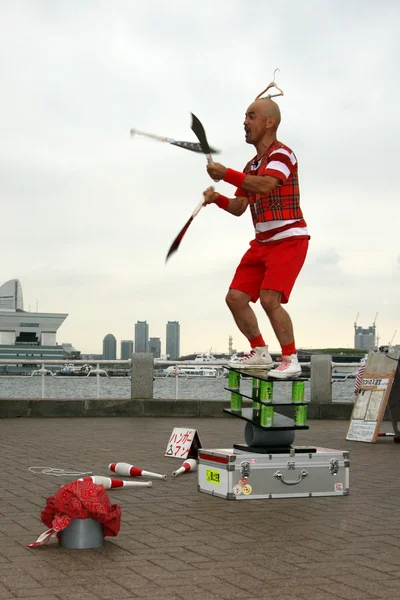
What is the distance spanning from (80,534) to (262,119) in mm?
3631

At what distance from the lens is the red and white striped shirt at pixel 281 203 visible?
6777 millimetres

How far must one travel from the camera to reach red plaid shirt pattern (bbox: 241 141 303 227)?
6746 mm

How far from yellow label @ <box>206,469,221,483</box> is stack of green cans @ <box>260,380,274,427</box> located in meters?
0.53

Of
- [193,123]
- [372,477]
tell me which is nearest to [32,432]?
[372,477]

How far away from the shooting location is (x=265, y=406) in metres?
6.62

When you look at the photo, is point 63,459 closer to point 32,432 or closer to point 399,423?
point 32,432

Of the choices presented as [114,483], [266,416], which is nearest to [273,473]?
[266,416]

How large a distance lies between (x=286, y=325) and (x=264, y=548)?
7.44 ft

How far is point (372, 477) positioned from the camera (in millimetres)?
8094

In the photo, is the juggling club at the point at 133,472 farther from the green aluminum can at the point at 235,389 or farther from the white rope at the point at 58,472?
the green aluminum can at the point at 235,389

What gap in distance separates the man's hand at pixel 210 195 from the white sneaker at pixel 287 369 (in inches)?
51.9

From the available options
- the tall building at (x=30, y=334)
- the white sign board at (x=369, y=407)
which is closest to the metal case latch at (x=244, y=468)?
the white sign board at (x=369, y=407)

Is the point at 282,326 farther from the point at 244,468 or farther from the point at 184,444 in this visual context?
the point at 184,444

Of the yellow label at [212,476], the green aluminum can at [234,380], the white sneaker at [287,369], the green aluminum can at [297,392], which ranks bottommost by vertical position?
the yellow label at [212,476]
